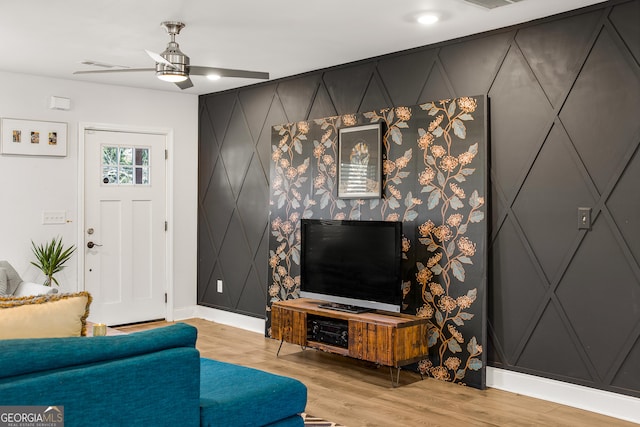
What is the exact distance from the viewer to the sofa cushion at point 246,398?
2510mm

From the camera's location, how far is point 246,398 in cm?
260

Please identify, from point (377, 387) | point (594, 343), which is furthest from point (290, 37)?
point (594, 343)

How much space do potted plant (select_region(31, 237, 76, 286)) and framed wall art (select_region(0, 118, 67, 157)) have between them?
874 mm

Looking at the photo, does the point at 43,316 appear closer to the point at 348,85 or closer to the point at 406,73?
the point at 406,73

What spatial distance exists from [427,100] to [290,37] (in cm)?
117

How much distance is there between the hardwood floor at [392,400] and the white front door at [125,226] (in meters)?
1.55

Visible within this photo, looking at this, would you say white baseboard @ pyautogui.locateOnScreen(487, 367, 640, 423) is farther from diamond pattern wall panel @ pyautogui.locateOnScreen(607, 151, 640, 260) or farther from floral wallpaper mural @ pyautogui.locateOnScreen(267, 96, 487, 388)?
diamond pattern wall panel @ pyautogui.locateOnScreen(607, 151, 640, 260)

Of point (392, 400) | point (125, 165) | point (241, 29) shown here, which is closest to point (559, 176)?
point (392, 400)

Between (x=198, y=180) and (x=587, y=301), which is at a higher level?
(x=198, y=180)

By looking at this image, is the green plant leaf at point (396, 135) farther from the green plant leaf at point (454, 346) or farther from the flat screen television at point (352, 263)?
the green plant leaf at point (454, 346)

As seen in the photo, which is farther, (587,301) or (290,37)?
(290,37)

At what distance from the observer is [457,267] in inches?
178

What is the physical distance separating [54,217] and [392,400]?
3853 millimetres

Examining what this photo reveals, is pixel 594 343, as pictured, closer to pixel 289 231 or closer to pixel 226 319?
pixel 289 231
